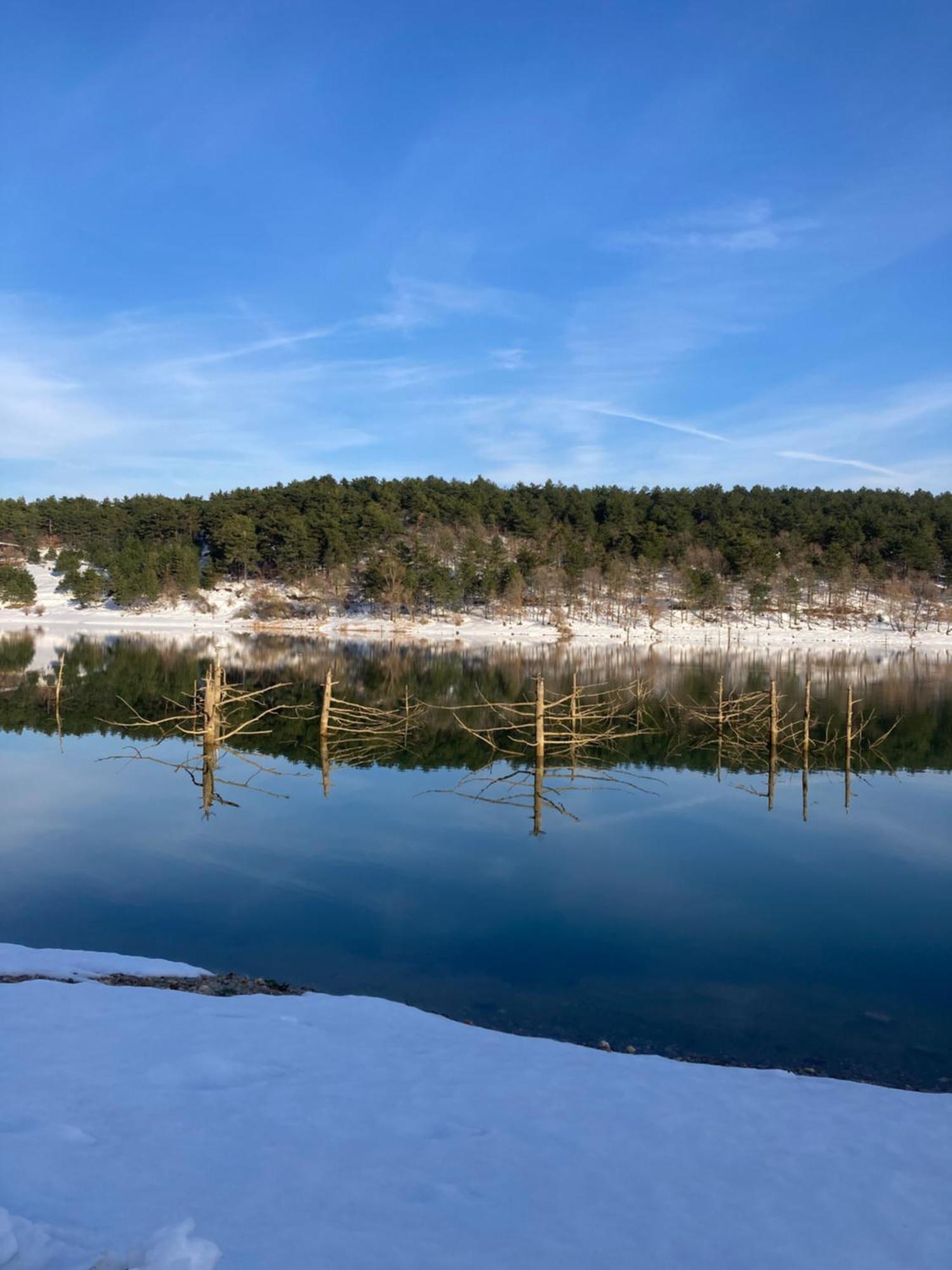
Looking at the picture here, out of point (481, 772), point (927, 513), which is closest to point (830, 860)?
point (481, 772)

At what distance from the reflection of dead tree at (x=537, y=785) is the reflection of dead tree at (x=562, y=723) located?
89 centimetres

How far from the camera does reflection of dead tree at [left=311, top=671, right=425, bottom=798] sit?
26.1 m

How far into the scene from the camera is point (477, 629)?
90.1 meters

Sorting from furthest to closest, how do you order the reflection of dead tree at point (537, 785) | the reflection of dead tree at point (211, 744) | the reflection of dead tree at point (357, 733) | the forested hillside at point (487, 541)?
1. the forested hillside at point (487, 541)
2. the reflection of dead tree at point (357, 733)
3. the reflection of dead tree at point (211, 744)
4. the reflection of dead tree at point (537, 785)

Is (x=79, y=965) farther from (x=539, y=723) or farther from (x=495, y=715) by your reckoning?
(x=495, y=715)

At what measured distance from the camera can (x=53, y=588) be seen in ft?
329

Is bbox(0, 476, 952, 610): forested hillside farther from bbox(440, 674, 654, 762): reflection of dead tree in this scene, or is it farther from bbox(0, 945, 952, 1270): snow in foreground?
bbox(0, 945, 952, 1270): snow in foreground

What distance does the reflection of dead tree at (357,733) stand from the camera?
2608 centimetres

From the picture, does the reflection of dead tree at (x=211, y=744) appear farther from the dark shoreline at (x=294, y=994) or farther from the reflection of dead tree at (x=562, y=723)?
the dark shoreline at (x=294, y=994)

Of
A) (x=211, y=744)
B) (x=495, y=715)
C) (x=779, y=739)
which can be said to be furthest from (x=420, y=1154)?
(x=779, y=739)

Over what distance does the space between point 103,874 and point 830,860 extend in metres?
13.1

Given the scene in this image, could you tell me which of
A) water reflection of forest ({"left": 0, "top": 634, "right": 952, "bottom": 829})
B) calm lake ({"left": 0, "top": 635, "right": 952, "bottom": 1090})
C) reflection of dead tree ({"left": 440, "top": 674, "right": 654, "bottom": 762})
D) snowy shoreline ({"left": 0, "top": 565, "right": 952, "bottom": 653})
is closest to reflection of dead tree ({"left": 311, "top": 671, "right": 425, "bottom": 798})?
water reflection of forest ({"left": 0, "top": 634, "right": 952, "bottom": 829})

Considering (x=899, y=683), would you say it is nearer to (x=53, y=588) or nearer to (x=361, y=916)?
(x=361, y=916)

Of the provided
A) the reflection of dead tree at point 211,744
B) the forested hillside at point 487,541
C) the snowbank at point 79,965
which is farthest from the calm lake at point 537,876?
the forested hillside at point 487,541
